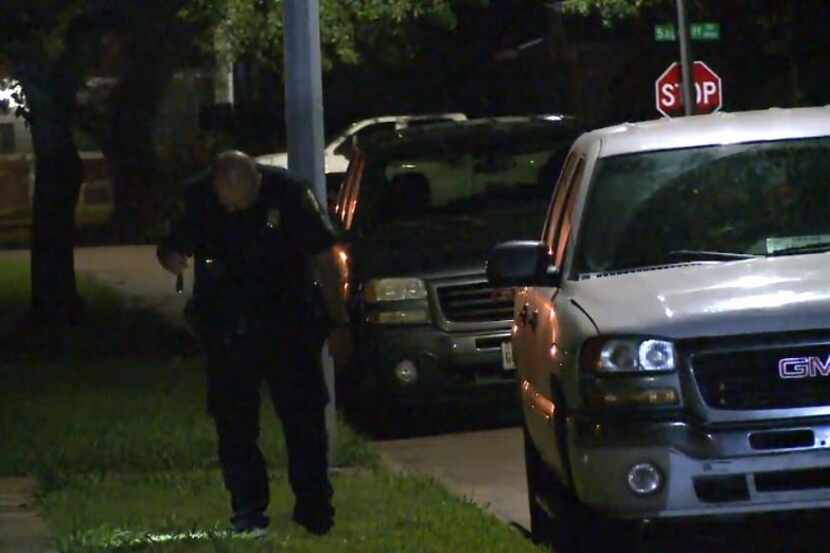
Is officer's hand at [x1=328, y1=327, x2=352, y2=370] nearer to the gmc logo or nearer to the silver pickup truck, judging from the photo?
the silver pickup truck

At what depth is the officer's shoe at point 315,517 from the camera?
28.1 ft

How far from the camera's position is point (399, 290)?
494 inches

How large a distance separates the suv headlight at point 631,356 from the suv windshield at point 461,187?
608 centimetres

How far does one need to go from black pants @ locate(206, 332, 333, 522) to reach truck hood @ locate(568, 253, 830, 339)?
1260mm

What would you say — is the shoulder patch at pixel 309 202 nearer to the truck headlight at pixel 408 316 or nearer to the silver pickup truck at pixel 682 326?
the silver pickup truck at pixel 682 326

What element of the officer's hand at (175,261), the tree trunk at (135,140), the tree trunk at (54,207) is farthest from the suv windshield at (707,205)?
the tree trunk at (135,140)

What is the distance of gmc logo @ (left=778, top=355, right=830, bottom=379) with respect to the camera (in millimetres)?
7098

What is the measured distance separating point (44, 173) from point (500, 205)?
6113 millimetres

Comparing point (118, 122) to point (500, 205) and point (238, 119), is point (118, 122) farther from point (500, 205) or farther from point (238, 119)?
point (238, 119)

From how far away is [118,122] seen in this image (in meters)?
23.9

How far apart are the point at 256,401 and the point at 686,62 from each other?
17.3 metres

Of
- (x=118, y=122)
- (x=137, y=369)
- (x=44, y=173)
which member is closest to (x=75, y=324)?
(x=44, y=173)

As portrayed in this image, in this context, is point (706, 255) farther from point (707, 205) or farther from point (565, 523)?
point (565, 523)

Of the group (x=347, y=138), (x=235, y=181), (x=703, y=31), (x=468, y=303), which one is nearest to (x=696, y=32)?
(x=703, y=31)
